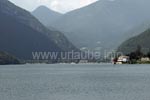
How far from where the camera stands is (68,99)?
73938mm

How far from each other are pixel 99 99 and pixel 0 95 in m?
18.5

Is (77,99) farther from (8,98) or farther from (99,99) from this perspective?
(8,98)

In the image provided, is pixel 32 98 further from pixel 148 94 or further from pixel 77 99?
pixel 148 94

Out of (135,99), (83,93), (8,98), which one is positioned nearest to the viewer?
(135,99)

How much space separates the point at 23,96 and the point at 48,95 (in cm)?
412

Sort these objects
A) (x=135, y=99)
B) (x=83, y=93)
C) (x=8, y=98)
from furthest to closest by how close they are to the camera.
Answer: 1. (x=83, y=93)
2. (x=8, y=98)
3. (x=135, y=99)

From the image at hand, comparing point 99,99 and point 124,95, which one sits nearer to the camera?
point 99,99

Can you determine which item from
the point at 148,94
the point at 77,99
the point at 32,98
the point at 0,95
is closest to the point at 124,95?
the point at 148,94

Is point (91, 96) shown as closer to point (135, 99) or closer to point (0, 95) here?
point (135, 99)

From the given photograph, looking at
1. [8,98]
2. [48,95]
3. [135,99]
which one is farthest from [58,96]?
[135,99]

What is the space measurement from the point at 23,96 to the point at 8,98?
350 cm

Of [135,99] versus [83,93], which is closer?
[135,99]

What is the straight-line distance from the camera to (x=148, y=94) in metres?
79.4

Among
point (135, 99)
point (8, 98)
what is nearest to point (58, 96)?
point (8, 98)
